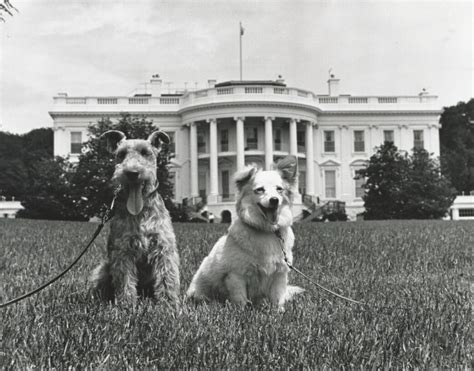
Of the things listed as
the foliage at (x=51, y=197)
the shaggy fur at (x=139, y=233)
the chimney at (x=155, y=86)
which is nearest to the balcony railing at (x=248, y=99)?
the chimney at (x=155, y=86)

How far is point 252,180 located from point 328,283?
2.15 meters

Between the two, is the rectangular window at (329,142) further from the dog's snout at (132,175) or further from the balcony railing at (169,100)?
the dog's snout at (132,175)

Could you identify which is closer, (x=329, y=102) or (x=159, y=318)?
(x=159, y=318)

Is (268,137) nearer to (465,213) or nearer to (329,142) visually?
(329,142)

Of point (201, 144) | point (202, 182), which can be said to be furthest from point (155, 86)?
point (202, 182)

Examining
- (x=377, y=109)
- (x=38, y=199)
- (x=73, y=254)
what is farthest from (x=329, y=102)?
(x=73, y=254)

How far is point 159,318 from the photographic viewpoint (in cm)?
366

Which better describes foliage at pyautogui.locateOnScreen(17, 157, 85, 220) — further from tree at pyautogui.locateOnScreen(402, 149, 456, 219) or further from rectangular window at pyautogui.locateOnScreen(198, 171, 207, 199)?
tree at pyautogui.locateOnScreen(402, 149, 456, 219)

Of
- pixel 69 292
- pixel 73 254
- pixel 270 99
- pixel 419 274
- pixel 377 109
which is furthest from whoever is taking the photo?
pixel 377 109

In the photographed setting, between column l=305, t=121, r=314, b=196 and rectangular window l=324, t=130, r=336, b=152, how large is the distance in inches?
103

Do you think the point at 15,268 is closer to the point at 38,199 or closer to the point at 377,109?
the point at 38,199

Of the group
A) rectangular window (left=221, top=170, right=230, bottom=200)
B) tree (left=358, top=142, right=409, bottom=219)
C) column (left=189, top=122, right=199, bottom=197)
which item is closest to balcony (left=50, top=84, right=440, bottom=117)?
column (left=189, top=122, right=199, bottom=197)

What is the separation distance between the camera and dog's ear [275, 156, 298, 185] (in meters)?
4.22

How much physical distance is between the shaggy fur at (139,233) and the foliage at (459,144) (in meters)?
52.7
